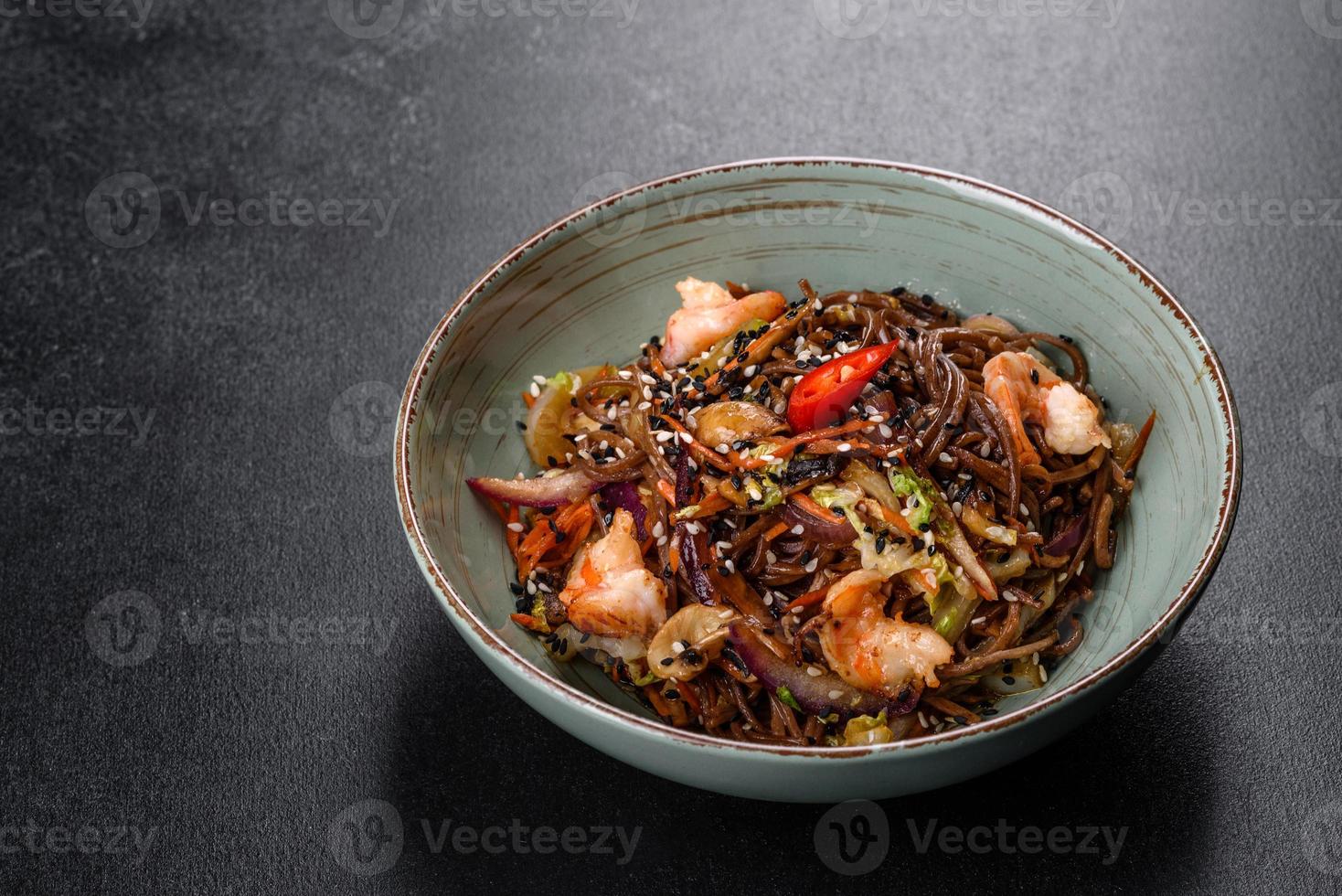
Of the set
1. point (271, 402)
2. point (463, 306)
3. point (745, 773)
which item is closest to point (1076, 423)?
point (745, 773)

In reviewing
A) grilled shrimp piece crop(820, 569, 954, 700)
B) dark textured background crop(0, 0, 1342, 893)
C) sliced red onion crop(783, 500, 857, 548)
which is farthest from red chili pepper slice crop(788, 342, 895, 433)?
dark textured background crop(0, 0, 1342, 893)

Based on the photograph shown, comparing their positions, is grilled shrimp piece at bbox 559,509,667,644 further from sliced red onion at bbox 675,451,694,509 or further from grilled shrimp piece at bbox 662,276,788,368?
grilled shrimp piece at bbox 662,276,788,368

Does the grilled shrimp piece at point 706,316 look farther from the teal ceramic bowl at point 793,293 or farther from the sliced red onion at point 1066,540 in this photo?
the sliced red onion at point 1066,540

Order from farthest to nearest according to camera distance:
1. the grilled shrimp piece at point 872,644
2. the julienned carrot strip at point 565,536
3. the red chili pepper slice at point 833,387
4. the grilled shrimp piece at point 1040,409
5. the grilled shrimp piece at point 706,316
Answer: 1. the grilled shrimp piece at point 706,316
2. the julienned carrot strip at point 565,536
3. the grilled shrimp piece at point 1040,409
4. the red chili pepper slice at point 833,387
5. the grilled shrimp piece at point 872,644

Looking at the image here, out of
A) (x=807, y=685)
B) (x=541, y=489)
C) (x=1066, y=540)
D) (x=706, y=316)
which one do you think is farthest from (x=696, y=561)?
(x=1066, y=540)

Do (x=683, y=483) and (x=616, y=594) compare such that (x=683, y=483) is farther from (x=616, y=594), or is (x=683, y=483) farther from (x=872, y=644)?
(x=872, y=644)

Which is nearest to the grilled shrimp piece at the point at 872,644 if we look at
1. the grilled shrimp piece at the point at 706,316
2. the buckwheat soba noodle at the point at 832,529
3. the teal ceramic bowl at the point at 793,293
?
the buckwheat soba noodle at the point at 832,529

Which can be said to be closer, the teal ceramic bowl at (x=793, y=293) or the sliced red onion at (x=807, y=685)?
the teal ceramic bowl at (x=793, y=293)
